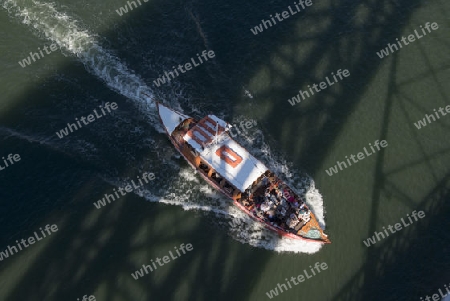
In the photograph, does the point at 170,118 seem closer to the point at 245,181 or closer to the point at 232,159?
the point at 232,159

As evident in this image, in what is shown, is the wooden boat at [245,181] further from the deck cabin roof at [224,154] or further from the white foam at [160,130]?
the white foam at [160,130]

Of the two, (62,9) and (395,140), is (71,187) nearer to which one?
(62,9)

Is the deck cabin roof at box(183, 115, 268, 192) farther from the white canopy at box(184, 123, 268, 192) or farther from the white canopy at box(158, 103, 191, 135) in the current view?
the white canopy at box(158, 103, 191, 135)

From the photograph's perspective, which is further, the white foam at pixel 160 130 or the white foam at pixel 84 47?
the white foam at pixel 84 47

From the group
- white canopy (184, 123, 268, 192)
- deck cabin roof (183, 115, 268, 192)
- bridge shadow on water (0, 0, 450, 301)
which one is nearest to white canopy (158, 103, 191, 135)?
bridge shadow on water (0, 0, 450, 301)

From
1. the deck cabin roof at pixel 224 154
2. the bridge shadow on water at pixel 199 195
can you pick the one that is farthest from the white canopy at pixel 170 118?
the deck cabin roof at pixel 224 154

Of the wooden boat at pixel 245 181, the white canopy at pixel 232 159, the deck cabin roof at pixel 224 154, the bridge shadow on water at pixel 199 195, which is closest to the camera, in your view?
the bridge shadow on water at pixel 199 195
